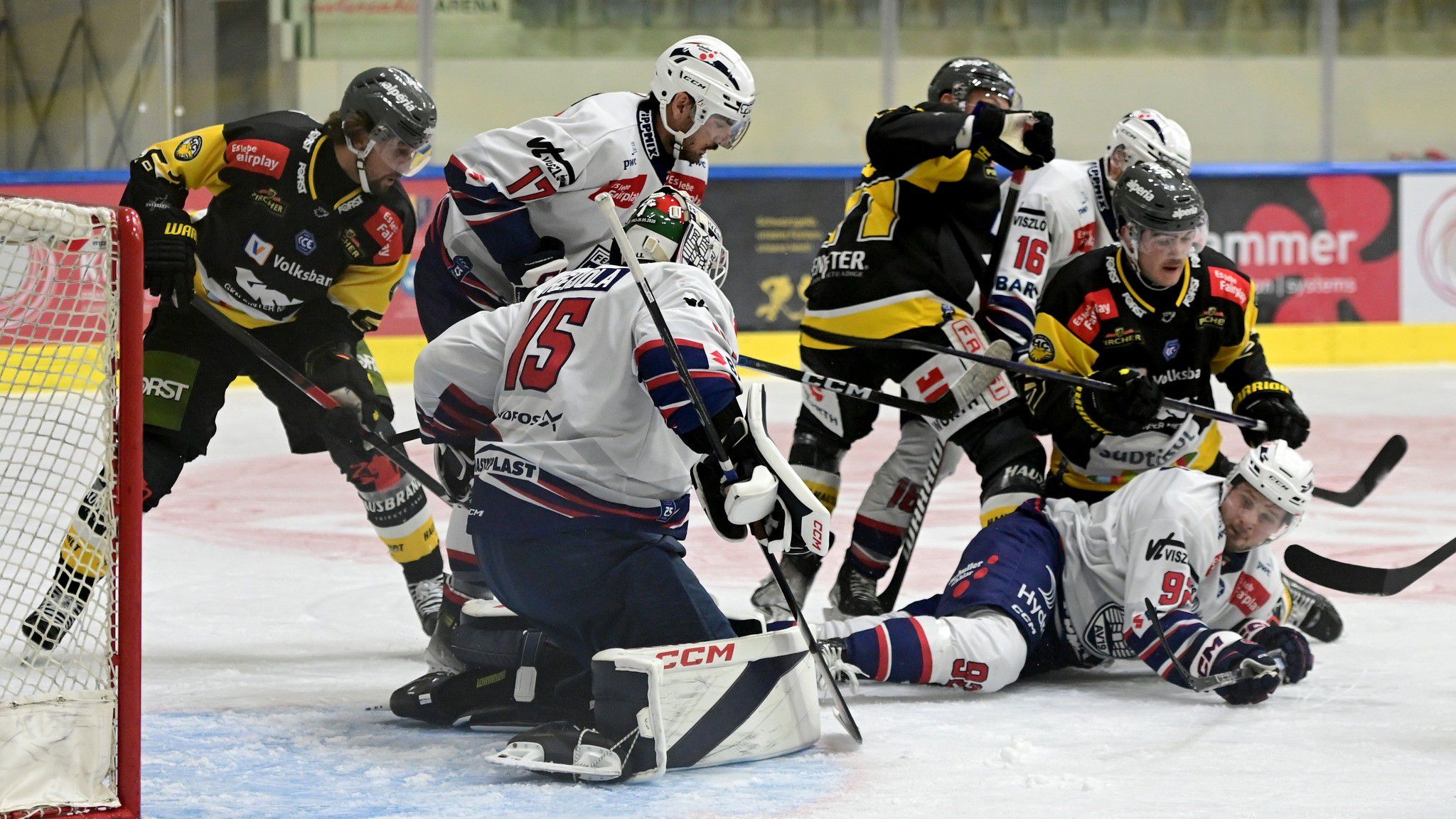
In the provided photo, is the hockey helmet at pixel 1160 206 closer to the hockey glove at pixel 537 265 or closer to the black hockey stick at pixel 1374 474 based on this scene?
the black hockey stick at pixel 1374 474

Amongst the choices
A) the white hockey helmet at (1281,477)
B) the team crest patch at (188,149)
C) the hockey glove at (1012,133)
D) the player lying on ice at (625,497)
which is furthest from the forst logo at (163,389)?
the white hockey helmet at (1281,477)

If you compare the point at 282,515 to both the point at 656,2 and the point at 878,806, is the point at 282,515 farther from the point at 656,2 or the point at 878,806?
the point at 656,2

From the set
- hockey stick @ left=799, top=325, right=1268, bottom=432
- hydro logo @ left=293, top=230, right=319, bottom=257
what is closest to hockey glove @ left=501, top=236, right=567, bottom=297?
hydro logo @ left=293, top=230, right=319, bottom=257

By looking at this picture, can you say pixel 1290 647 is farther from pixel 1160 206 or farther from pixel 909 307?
pixel 909 307

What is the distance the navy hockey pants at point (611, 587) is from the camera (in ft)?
9.52

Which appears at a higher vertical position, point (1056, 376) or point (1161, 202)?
point (1161, 202)

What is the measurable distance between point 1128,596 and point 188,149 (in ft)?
6.94

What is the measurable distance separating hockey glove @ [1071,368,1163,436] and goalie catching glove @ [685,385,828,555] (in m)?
1.24

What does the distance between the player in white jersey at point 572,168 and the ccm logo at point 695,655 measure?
83 centimetres

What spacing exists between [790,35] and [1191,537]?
7016 millimetres

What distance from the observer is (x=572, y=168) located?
3631mm

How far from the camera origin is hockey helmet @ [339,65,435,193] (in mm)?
3740

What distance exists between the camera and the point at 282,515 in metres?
5.54

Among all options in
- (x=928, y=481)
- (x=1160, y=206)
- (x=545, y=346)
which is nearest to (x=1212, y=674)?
(x=1160, y=206)
